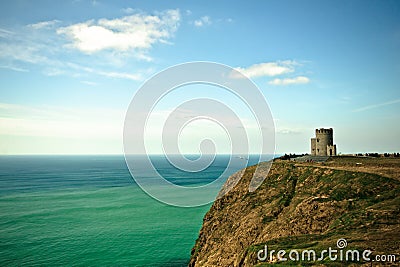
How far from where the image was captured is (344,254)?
20438mm

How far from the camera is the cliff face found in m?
25.3

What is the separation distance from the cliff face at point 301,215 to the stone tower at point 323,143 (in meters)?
19.8

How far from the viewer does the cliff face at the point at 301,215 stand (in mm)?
25281

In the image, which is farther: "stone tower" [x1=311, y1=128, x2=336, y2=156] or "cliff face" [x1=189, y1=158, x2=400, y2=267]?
"stone tower" [x1=311, y1=128, x2=336, y2=156]

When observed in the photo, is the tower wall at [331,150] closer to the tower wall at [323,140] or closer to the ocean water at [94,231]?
the tower wall at [323,140]

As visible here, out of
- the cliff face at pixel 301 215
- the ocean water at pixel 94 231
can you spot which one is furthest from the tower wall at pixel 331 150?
the ocean water at pixel 94 231

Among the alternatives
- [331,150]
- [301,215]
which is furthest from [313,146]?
[301,215]

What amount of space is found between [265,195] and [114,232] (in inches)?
1620

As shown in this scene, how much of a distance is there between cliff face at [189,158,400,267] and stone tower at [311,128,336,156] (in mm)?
19803

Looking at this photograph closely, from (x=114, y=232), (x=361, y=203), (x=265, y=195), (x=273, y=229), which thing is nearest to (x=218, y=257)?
(x=273, y=229)

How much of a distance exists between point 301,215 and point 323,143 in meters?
37.8

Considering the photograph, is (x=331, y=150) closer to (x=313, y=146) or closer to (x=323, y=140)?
(x=323, y=140)

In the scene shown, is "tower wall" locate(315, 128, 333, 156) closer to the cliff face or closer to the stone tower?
the stone tower

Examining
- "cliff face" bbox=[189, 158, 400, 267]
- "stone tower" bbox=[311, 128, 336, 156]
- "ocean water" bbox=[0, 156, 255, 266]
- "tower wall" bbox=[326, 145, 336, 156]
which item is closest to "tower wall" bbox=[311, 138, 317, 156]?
"stone tower" bbox=[311, 128, 336, 156]
